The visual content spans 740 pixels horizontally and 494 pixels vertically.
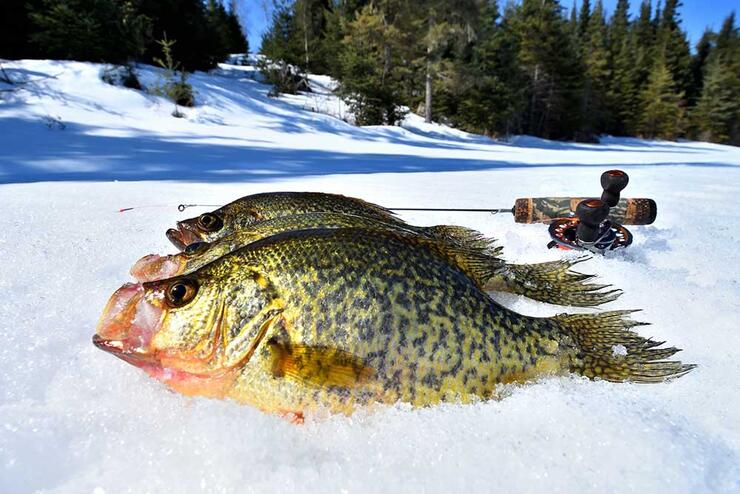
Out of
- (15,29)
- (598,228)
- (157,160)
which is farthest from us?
(15,29)

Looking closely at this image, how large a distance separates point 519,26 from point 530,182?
3094cm

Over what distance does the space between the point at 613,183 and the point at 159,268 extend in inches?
120

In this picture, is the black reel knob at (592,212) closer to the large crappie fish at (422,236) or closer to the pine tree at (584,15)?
the large crappie fish at (422,236)

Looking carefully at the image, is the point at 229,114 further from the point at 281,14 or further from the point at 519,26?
the point at 519,26

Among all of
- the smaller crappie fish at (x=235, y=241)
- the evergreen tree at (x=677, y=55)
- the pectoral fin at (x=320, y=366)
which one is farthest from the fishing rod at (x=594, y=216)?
the evergreen tree at (x=677, y=55)

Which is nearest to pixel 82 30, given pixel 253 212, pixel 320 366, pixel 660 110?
pixel 253 212

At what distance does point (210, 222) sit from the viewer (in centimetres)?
276

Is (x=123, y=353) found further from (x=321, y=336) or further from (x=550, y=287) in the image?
(x=550, y=287)

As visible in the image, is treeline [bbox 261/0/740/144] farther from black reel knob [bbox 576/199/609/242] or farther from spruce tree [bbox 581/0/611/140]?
black reel knob [bbox 576/199/609/242]

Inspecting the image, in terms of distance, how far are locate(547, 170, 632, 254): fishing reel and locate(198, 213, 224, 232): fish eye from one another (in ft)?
8.21

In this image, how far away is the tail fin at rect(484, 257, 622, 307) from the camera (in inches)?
82.8

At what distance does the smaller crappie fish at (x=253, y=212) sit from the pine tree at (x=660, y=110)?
2061 inches

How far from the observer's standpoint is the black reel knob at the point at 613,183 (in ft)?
9.35

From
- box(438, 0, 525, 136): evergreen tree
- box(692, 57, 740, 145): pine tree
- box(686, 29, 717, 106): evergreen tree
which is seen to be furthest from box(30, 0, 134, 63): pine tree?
box(686, 29, 717, 106): evergreen tree
